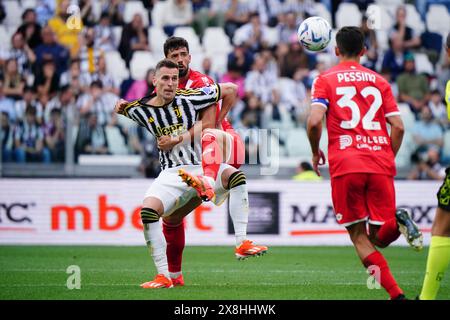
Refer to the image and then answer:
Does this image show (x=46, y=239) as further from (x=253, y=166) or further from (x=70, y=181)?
(x=253, y=166)

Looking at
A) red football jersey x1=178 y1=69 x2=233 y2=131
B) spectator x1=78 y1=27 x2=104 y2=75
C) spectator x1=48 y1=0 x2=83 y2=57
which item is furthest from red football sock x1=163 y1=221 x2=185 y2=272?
spectator x1=48 y1=0 x2=83 y2=57

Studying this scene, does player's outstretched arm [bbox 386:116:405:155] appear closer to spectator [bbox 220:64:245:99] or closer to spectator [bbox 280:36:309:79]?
spectator [bbox 220:64:245:99]

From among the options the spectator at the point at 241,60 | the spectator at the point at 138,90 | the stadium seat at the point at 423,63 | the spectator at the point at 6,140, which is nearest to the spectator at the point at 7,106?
the spectator at the point at 6,140

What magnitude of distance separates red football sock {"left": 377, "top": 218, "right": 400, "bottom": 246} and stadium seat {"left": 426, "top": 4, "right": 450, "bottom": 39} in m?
14.0

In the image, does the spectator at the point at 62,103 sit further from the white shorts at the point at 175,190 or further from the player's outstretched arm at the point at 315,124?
the player's outstretched arm at the point at 315,124

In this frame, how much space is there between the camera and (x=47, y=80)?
1789cm

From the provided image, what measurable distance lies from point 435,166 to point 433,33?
461cm

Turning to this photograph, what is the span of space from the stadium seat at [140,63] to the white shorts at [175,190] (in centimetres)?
988

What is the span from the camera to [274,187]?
16688 millimetres

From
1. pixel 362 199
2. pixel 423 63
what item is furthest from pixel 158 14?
pixel 362 199

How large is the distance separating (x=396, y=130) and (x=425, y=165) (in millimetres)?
9909

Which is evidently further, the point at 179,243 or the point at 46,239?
the point at 46,239

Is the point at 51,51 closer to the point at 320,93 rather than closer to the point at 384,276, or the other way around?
the point at 320,93
